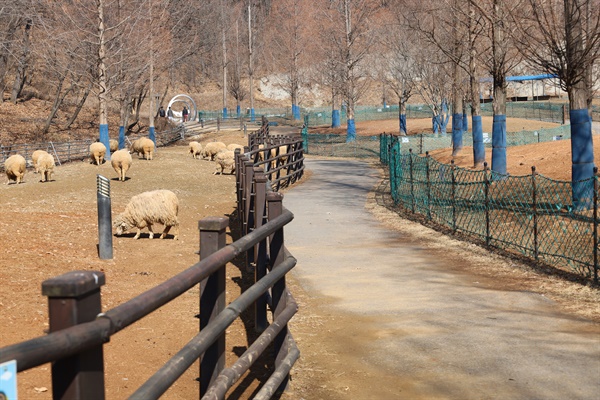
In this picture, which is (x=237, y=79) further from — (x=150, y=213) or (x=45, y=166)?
(x=150, y=213)

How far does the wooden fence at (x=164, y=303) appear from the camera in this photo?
2.46m

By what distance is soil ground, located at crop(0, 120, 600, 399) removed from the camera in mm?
6629

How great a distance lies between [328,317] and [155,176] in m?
18.7

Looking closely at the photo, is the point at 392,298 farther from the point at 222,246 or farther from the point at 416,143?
the point at 416,143

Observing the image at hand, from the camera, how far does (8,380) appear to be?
6.91 feet

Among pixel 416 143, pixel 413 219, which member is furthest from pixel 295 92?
pixel 413 219

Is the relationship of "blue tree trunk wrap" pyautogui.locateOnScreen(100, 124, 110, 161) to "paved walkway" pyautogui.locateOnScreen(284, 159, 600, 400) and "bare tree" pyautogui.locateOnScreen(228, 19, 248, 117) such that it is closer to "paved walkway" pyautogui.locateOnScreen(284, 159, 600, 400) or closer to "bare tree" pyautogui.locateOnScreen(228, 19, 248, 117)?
"paved walkway" pyautogui.locateOnScreen(284, 159, 600, 400)

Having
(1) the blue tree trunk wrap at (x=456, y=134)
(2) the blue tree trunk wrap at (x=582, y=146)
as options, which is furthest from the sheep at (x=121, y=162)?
(1) the blue tree trunk wrap at (x=456, y=134)

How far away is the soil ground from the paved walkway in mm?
454

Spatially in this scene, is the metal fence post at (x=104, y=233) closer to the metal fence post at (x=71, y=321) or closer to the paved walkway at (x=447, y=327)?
the paved walkway at (x=447, y=327)

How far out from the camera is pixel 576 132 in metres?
16.4

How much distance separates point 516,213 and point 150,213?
6647 millimetres

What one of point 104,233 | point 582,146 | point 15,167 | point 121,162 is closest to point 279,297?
point 104,233

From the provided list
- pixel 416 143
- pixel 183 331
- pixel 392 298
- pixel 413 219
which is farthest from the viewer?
pixel 416 143
